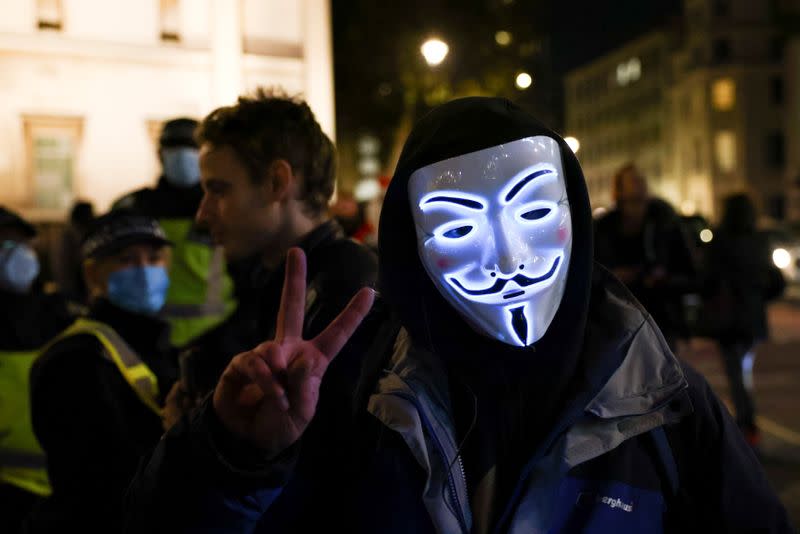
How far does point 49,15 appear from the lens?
8469mm

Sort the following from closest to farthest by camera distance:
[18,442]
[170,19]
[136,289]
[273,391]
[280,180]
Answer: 1. [273,391]
2. [280,180]
3. [136,289]
4. [18,442]
5. [170,19]

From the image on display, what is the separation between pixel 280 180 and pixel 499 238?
3.24ft

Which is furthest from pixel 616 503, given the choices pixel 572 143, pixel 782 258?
pixel 782 258

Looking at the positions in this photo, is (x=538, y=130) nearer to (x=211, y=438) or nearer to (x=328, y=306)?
(x=328, y=306)

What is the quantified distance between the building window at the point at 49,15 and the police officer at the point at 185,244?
446cm

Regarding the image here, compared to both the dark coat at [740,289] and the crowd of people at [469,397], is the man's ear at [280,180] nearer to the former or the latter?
the crowd of people at [469,397]

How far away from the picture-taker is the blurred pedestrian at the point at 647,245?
5.69m

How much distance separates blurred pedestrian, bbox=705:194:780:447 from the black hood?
5.45m

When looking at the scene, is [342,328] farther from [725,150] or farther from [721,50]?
[721,50]

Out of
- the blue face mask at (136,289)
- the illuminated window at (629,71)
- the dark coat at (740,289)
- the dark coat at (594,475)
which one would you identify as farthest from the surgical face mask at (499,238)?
the illuminated window at (629,71)

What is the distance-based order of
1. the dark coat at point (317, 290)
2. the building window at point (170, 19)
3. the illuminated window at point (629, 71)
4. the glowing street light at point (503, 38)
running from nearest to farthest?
1. the dark coat at point (317, 290)
2. the building window at point (170, 19)
3. the glowing street light at point (503, 38)
4. the illuminated window at point (629, 71)

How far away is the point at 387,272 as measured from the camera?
1828 millimetres

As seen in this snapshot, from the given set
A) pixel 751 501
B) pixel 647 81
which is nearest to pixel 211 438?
pixel 751 501

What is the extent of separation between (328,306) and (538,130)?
70 centimetres
